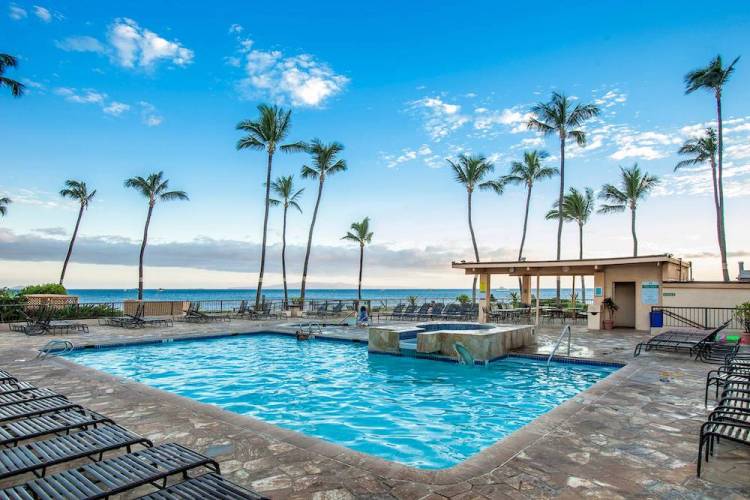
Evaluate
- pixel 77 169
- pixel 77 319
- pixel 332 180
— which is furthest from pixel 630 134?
pixel 77 169

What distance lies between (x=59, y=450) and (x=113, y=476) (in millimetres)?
806

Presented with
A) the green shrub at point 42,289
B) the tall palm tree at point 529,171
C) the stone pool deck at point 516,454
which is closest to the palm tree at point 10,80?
the green shrub at point 42,289

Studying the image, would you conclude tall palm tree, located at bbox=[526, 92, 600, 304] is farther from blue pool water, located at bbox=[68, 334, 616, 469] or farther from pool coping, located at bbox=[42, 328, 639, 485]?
pool coping, located at bbox=[42, 328, 639, 485]

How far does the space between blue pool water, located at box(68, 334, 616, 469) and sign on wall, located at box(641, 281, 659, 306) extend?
822cm

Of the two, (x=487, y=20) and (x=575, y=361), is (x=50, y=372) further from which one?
(x=487, y=20)

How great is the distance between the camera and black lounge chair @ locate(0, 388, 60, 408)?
13.8 ft

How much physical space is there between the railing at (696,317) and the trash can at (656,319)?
0.14m

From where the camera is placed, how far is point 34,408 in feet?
13.0

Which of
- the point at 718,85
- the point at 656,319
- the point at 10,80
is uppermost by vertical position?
the point at 718,85

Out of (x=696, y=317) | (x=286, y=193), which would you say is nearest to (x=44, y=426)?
(x=696, y=317)

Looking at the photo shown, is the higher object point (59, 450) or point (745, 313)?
point (745, 313)

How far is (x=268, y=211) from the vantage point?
2475cm

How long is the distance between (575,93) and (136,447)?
95.4 feet

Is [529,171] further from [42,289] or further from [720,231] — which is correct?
[42,289]
